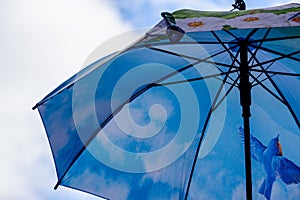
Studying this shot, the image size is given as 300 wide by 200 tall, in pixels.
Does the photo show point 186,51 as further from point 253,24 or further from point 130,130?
point 253,24

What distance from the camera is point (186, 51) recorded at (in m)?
3.82

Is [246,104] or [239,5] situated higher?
[239,5]

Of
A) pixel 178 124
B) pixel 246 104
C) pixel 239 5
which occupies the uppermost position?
pixel 239 5

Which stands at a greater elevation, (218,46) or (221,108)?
(218,46)

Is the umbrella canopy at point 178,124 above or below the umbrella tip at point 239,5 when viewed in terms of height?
below

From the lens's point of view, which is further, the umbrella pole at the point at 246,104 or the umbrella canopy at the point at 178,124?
the umbrella canopy at the point at 178,124

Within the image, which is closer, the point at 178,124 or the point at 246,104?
the point at 246,104

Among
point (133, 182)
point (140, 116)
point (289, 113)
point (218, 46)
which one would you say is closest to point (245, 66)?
point (218, 46)

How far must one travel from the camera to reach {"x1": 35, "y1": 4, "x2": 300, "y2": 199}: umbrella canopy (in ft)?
12.2

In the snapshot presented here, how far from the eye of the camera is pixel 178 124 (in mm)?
Answer: 3984

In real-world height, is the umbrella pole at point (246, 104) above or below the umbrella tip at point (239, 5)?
below

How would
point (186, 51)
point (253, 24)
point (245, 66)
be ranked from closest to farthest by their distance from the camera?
point (253, 24)
point (245, 66)
point (186, 51)

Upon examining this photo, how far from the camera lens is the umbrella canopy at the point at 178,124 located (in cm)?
371

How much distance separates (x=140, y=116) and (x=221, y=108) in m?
0.70
